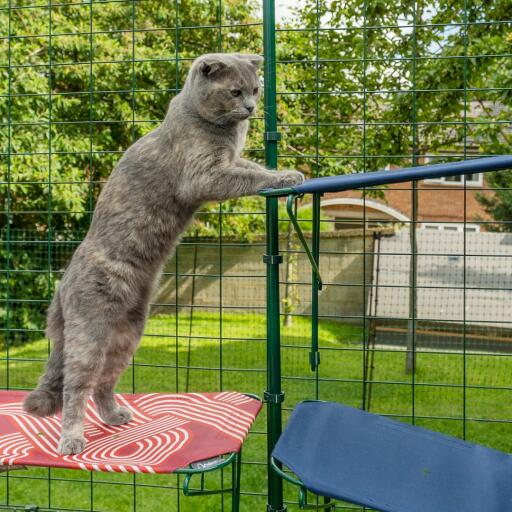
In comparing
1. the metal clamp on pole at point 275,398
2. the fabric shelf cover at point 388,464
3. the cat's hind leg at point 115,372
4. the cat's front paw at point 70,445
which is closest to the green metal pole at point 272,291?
the metal clamp on pole at point 275,398

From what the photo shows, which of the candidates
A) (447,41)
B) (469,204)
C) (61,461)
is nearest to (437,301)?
(447,41)

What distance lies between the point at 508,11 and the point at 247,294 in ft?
12.5

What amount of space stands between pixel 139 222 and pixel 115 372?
481 mm

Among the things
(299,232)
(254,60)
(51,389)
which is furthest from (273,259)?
(51,389)

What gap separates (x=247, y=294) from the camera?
21.5ft

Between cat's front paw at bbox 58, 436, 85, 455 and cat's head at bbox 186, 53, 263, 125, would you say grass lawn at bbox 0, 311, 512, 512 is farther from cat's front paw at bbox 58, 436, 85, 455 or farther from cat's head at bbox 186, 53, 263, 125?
cat's head at bbox 186, 53, 263, 125

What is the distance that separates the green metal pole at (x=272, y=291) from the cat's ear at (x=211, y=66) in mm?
168

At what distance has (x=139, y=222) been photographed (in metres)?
1.87

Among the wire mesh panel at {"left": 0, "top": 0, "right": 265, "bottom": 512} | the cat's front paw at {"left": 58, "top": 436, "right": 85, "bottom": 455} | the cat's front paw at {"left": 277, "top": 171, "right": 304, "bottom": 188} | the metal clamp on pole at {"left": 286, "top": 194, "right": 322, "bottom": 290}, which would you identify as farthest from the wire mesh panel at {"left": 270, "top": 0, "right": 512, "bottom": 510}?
the cat's front paw at {"left": 58, "top": 436, "right": 85, "bottom": 455}

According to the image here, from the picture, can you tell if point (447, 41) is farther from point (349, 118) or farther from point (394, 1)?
point (349, 118)

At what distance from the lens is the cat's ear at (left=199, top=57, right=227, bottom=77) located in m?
1.83

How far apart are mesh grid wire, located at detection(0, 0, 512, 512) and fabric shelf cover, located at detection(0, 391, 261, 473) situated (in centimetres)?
105

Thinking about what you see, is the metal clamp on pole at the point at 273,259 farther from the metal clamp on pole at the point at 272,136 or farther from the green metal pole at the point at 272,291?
the metal clamp on pole at the point at 272,136

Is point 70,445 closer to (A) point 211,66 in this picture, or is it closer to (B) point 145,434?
(B) point 145,434
